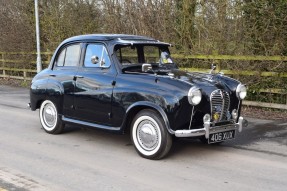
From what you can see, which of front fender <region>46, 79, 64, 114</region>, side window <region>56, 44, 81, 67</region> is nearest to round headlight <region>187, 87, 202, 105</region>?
Answer: side window <region>56, 44, 81, 67</region>

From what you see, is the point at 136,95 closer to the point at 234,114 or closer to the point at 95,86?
the point at 95,86

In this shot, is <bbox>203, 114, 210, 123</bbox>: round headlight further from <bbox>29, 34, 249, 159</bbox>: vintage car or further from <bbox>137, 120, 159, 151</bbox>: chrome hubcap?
<bbox>137, 120, 159, 151</bbox>: chrome hubcap

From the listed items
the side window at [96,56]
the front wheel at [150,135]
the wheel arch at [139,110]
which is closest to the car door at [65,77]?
the side window at [96,56]

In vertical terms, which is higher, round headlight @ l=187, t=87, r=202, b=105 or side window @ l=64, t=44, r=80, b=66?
side window @ l=64, t=44, r=80, b=66

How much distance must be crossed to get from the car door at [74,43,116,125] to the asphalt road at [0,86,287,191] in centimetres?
58

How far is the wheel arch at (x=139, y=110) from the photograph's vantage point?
19.5ft

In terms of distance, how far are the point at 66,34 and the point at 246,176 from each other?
45.5 feet

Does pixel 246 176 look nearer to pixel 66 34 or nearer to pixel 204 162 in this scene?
pixel 204 162

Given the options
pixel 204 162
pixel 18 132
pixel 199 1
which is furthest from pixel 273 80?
pixel 18 132

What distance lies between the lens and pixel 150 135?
6.22m

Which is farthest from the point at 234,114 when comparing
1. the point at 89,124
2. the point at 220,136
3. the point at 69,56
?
the point at 69,56

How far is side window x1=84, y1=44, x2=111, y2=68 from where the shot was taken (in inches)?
275

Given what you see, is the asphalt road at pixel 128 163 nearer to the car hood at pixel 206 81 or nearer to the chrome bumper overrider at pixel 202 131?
the chrome bumper overrider at pixel 202 131

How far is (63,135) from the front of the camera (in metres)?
8.03
